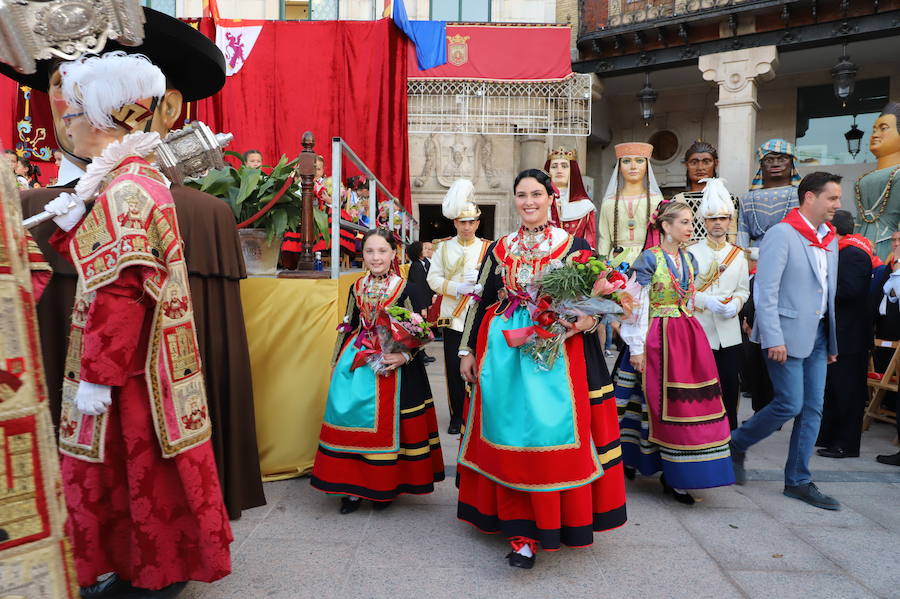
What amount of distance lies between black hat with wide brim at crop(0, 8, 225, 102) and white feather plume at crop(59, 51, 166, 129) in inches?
21.2

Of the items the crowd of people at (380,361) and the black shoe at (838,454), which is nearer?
the crowd of people at (380,361)

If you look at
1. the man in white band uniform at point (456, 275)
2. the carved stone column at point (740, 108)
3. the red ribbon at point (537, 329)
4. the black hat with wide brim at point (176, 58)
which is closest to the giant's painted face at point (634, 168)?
the man in white band uniform at point (456, 275)

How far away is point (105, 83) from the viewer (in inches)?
86.8

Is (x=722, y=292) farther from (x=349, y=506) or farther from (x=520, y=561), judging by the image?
(x=349, y=506)

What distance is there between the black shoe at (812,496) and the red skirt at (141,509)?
3.45 metres

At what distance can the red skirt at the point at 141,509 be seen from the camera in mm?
2182

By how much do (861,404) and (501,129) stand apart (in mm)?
8982

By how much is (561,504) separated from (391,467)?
1.11 meters

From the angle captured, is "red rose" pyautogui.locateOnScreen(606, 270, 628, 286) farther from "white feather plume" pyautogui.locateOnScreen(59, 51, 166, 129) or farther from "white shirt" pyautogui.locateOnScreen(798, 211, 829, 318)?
"white feather plume" pyautogui.locateOnScreen(59, 51, 166, 129)

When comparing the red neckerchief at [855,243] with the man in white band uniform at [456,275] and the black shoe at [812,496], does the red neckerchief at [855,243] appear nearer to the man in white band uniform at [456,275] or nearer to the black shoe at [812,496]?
the black shoe at [812,496]

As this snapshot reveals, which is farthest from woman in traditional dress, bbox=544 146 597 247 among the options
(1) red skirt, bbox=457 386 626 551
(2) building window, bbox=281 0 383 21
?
(2) building window, bbox=281 0 383 21

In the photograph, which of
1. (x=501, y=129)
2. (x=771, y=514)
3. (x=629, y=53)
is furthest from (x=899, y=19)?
(x=771, y=514)

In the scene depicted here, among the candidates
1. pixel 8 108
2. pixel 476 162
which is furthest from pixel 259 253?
pixel 476 162

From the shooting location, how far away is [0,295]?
1249mm
